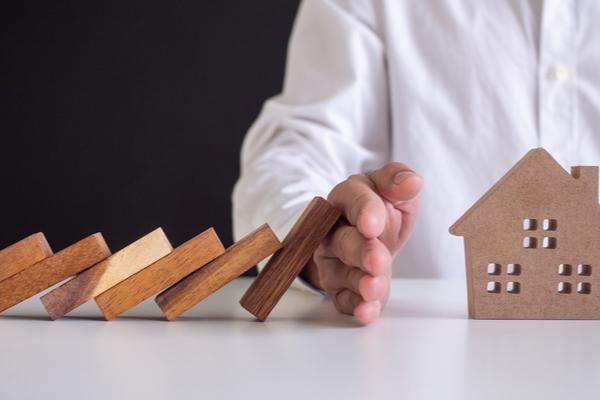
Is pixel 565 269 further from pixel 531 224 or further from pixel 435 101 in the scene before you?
pixel 435 101

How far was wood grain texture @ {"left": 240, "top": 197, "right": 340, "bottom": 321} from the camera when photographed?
71cm

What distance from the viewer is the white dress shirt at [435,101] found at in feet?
4.40

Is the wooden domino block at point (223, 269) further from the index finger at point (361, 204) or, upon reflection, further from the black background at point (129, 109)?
the black background at point (129, 109)

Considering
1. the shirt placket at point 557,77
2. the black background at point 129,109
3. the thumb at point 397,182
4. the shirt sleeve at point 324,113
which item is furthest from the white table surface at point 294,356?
the black background at point 129,109

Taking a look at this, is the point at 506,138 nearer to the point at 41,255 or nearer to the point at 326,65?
the point at 326,65

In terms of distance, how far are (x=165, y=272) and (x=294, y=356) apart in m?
0.19

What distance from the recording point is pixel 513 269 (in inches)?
29.1

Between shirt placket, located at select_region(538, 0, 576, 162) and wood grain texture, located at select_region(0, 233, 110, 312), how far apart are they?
0.87 m

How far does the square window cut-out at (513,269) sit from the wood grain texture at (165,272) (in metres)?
0.25

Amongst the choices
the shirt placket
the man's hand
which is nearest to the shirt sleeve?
the shirt placket

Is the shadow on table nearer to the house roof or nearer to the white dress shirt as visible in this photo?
the house roof

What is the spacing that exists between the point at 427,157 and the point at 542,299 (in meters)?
0.71

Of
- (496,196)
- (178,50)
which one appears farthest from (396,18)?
(178,50)

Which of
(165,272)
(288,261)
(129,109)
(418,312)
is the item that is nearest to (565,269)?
(418,312)
